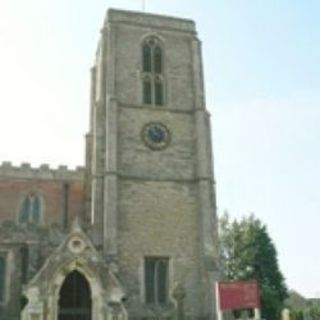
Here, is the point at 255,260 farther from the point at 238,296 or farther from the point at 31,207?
the point at 238,296

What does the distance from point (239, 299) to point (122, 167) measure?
13.6 meters

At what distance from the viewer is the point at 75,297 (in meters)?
30.8

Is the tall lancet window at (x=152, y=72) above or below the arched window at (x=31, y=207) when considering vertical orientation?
above

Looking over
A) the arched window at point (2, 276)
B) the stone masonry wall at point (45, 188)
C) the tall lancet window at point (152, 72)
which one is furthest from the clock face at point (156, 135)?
the arched window at point (2, 276)

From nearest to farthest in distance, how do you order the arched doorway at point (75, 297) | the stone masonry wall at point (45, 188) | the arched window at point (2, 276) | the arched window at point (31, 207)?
the arched doorway at point (75, 297)
the arched window at point (2, 276)
the stone masonry wall at point (45, 188)
the arched window at point (31, 207)

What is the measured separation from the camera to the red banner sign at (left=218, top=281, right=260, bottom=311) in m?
23.6

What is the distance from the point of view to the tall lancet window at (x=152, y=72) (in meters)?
38.2

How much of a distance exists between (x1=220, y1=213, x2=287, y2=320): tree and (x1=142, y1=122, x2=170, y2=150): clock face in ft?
53.2

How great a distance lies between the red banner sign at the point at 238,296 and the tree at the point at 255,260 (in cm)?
2349

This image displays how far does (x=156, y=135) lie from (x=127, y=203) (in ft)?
15.5

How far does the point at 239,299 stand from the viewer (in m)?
23.8

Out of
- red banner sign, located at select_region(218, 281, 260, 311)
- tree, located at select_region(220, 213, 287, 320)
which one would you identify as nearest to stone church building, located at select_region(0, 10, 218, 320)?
red banner sign, located at select_region(218, 281, 260, 311)

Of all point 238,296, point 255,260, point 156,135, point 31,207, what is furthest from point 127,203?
point 255,260

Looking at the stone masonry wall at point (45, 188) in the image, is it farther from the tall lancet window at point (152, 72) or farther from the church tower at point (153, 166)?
the tall lancet window at point (152, 72)
